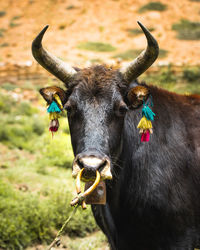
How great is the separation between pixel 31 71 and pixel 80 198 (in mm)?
20352

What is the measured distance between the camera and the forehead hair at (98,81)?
382cm

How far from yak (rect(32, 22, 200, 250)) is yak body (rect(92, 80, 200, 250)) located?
12 mm

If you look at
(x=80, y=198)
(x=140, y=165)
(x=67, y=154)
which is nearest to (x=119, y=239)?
(x=140, y=165)

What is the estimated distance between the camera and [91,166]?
3.13 metres

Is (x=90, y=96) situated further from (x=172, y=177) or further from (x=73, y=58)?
(x=73, y=58)

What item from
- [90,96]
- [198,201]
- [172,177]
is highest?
[90,96]

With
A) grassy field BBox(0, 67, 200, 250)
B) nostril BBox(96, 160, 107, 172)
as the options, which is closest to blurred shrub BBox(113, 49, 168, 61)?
grassy field BBox(0, 67, 200, 250)

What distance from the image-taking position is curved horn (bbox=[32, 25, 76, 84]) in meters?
3.90

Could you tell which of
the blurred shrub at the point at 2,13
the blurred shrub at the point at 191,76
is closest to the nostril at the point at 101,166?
the blurred shrub at the point at 191,76

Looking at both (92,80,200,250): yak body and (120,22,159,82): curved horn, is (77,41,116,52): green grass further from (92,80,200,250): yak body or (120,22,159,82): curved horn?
(120,22,159,82): curved horn

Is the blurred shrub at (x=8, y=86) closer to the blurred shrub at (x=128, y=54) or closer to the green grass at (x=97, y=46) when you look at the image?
the green grass at (x=97, y=46)

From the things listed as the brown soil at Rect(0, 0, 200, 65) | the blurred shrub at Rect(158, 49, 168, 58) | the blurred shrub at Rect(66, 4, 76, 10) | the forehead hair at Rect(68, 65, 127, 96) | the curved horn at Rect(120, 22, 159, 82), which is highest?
the curved horn at Rect(120, 22, 159, 82)

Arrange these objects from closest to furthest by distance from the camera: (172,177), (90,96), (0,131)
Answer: (90,96) < (172,177) < (0,131)

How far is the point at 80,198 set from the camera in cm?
325
